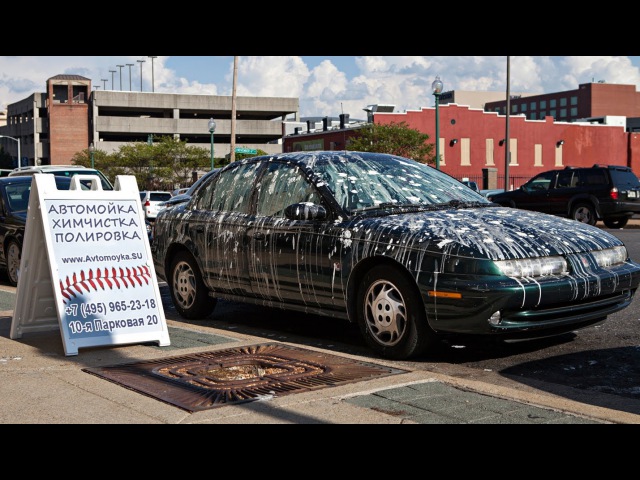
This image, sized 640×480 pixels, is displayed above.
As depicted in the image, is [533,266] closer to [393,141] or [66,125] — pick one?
[393,141]

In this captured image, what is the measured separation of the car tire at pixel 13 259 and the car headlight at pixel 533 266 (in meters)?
8.64

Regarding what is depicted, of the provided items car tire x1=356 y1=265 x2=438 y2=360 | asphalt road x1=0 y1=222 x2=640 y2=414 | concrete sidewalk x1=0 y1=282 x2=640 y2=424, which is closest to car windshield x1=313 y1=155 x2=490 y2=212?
car tire x1=356 y1=265 x2=438 y2=360

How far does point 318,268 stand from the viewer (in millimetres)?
7016

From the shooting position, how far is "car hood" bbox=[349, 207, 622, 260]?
19.9 ft

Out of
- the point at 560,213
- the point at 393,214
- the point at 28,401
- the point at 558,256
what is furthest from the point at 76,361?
the point at 560,213

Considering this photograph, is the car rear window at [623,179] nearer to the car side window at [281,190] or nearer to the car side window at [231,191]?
the car side window at [231,191]

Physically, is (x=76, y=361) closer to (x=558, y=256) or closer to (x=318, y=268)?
(x=318, y=268)

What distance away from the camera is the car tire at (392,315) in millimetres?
6250

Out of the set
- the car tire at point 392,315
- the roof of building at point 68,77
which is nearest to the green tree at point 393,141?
the car tire at point 392,315

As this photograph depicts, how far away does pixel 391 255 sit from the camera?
6355mm

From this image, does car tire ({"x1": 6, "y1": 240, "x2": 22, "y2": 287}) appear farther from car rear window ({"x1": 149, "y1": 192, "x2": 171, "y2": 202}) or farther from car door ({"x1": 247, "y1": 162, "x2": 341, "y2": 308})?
car rear window ({"x1": 149, "y1": 192, "x2": 171, "y2": 202})

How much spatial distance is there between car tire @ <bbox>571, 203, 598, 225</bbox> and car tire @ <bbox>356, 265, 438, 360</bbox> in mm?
17531

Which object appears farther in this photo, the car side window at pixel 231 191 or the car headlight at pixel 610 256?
the car side window at pixel 231 191
